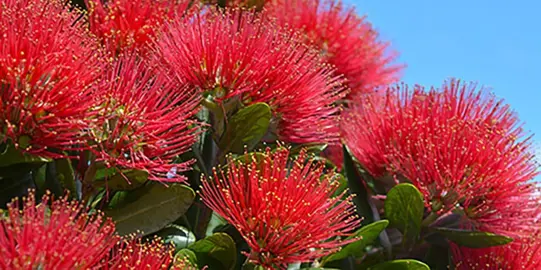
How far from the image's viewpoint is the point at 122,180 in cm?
163

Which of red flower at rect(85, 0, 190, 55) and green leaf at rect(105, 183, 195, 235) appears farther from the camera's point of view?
red flower at rect(85, 0, 190, 55)

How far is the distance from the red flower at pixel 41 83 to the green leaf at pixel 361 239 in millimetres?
Result: 681

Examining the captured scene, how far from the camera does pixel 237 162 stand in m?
1.69

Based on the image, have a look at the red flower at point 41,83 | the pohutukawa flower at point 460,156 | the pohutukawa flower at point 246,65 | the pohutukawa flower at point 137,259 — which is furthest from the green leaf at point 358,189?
the red flower at point 41,83

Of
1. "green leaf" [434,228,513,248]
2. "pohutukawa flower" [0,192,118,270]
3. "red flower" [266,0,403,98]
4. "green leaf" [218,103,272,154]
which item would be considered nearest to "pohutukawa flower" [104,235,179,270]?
"pohutukawa flower" [0,192,118,270]

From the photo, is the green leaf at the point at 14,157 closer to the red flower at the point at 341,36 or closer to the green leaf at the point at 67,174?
the green leaf at the point at 67,174

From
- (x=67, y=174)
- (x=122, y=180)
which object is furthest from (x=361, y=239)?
(x=67, y=174)

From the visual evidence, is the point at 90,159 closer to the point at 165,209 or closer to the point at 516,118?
the point at 165,209

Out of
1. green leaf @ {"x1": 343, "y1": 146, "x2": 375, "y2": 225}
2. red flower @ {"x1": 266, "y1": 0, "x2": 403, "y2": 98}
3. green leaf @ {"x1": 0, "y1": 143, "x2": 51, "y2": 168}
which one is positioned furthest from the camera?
red flower @ {"x1": 266, "y1": 0, "x2": 403, "y2": 98}

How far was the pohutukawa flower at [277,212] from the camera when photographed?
1.59 meters

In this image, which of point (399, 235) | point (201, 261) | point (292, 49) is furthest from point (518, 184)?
point (201, 261)

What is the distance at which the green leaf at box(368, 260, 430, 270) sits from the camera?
1.79 metres

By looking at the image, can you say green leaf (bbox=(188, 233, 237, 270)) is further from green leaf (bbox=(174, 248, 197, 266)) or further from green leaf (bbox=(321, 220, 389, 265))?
green leaf (bbox=(321, 220, 389, 265))

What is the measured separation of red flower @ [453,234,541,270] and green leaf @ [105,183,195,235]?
74 cm
